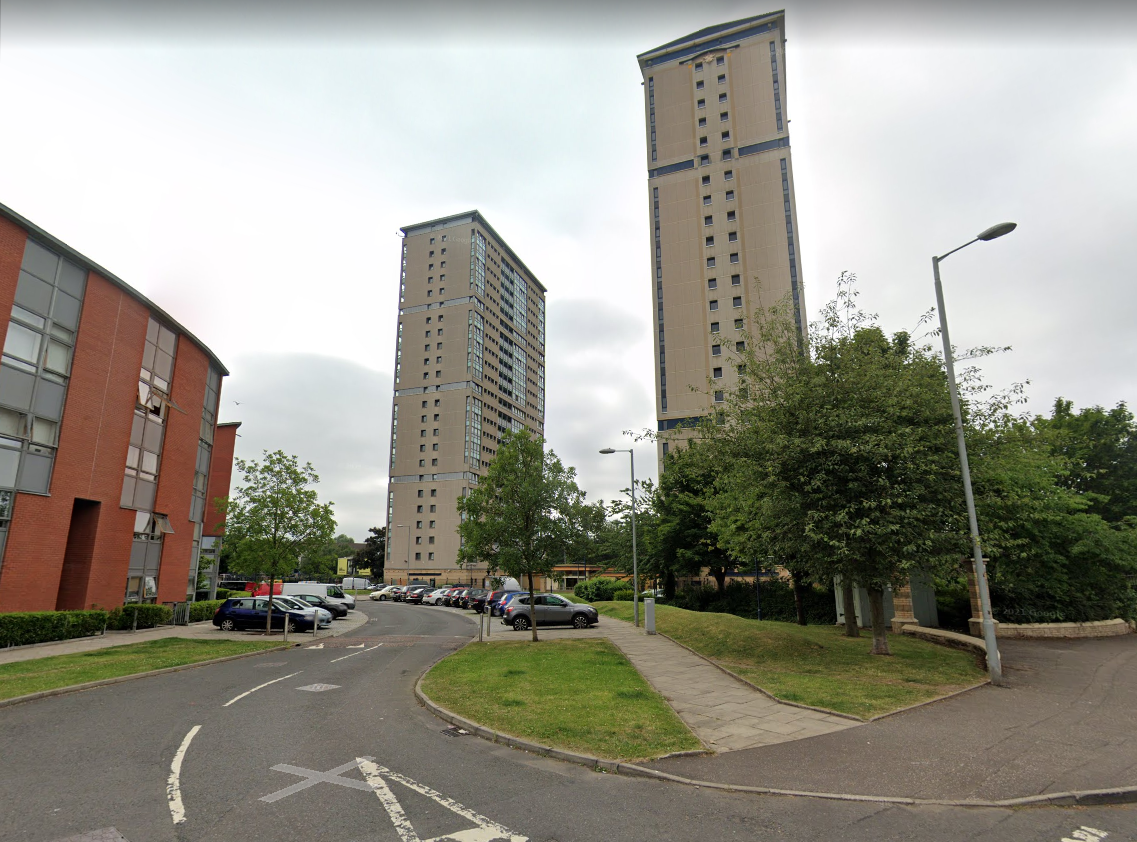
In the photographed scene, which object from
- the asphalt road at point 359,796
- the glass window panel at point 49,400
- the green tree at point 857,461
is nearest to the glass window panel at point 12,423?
the glass window panel at point 49,400

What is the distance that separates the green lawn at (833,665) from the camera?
36.5 ft

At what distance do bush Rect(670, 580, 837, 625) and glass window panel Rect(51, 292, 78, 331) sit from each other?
3198 centimetres

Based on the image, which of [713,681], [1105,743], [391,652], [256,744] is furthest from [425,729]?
[391,652]

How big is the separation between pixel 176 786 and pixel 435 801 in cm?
300

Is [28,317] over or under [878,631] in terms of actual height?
over

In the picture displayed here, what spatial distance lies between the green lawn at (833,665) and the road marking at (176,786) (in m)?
9.36

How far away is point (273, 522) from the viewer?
78.4ft

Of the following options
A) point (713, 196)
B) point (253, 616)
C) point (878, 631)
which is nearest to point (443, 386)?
point (713, 196)

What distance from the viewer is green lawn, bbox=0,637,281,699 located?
12.6 meters

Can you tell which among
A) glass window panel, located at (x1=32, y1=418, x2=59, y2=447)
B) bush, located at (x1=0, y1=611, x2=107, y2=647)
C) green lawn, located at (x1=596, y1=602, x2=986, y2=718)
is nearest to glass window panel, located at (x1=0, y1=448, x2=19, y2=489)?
glass window panel, located at (x1=32, y1=418, x2=59, y2=447)

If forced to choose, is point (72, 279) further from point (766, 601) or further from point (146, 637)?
point (766, 601)

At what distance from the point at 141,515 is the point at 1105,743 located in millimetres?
33371

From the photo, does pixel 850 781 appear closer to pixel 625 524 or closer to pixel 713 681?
pixel 713 681

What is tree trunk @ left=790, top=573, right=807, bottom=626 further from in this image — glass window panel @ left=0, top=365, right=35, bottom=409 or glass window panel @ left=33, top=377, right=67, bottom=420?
glass window panel @ left=0, top=365, right=35, bottom=409
